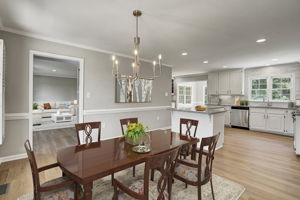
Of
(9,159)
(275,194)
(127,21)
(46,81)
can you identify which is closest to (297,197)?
(275,194)

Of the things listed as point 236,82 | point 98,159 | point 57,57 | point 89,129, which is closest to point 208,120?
point 89,129

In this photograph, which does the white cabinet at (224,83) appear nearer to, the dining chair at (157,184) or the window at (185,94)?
the window at (185,94)

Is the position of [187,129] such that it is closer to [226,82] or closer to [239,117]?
[239,117]

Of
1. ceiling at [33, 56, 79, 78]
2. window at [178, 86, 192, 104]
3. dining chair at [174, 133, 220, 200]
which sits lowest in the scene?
A: dining chair at [174, 133, 220, 200]

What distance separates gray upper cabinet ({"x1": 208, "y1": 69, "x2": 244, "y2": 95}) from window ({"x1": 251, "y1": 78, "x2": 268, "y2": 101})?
415 mm

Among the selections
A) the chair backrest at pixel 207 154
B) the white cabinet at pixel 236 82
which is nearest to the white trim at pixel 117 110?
the chair backrest at pixel 207 154

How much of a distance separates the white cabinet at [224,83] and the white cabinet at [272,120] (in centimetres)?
133

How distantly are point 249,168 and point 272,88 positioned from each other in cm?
444

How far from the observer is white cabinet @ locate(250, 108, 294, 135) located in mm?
4984

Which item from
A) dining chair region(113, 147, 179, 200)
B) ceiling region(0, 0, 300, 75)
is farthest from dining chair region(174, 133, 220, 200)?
ceiling region(0, 0, 300, 75)

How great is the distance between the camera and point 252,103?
20.2 feet

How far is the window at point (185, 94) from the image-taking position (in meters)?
9.78

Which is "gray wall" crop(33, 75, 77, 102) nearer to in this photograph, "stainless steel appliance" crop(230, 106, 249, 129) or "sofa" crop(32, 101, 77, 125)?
"sofa" crop(32, 101, 77, 125)

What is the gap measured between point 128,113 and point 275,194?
11.8 ft
